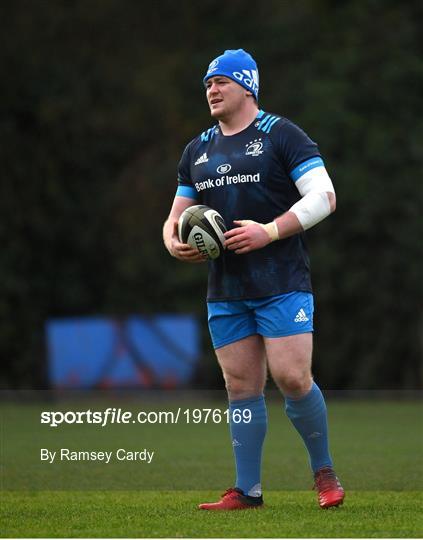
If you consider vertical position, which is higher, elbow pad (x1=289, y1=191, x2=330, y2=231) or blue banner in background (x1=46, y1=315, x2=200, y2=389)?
elbow pad (x1=289, y1=191, x2=330, y2=231)

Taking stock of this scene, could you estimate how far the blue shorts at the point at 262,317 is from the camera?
229 inches

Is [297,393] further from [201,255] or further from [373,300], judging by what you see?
[373,300]

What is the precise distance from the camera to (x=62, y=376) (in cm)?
2052

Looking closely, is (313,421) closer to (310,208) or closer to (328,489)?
(328,489)

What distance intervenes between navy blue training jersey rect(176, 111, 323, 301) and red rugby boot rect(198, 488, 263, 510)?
3.16ft

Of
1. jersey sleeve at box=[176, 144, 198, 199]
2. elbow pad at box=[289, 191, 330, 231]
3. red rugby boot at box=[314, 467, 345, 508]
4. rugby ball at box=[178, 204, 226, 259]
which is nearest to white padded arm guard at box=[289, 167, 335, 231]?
elbow pad at box=[289, 191, 330, 231]

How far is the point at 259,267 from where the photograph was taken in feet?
19.4

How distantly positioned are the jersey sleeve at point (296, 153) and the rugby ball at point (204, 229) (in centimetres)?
42

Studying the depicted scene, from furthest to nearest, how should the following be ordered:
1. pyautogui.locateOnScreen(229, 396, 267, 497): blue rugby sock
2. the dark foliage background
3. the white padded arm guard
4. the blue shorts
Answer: the dark foliage background
pyautogui.locateOnScreen(229, 396, 267, 497): blue rugby sock
the blue shorts
the white padded arm guard

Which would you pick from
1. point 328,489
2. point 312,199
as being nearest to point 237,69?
point 312,199

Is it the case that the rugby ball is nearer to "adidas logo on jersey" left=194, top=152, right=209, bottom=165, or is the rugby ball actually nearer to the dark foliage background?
"adidas logo on jersey" left=194, top=152, right=209, bottom=165

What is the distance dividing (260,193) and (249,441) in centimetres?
122

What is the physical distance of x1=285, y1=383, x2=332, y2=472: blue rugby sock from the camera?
590 cm

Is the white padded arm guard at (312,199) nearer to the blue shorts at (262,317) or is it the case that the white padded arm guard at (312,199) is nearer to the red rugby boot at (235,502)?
the blue shorts at (262,317)
